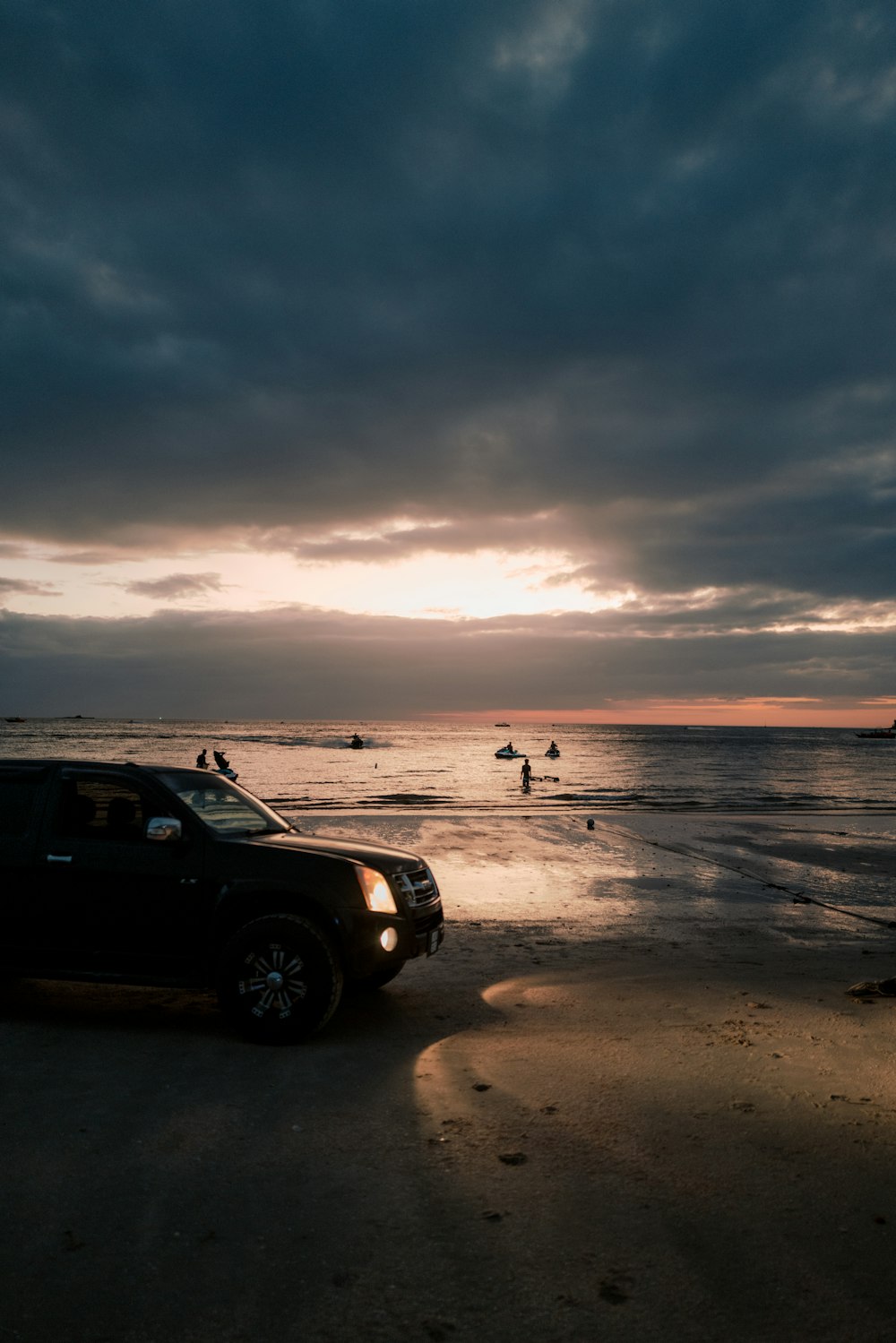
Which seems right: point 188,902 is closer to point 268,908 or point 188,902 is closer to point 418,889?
point 268,908

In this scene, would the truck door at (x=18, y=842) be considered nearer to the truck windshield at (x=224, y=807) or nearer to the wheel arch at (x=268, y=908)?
the truck windshield at (x=224, y=807)

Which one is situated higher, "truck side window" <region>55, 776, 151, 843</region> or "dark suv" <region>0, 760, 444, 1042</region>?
"truck side window" <region>55, 776, 151, 843</region>

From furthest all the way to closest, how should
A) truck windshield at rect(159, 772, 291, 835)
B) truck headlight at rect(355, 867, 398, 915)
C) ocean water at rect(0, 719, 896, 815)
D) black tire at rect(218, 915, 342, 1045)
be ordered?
ocean water at rect(0, 719, 896, 815) < truck windshield at rect(159, 772, 291, 835) < truck headlight at rect(355, 867, 398, 915) < black tire at rect(218, 915, 342, 1045)

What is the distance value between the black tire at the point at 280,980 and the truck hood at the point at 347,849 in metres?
0.59

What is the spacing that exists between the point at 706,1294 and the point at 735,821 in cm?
2733

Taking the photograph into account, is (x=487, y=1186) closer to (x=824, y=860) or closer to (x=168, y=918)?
(x=168, y=918)

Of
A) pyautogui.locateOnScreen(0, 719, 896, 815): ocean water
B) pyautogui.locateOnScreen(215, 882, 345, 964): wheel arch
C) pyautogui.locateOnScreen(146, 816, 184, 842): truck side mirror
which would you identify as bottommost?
pyautogui.locateOnScreen(0, 719, 896, 815): ocean water


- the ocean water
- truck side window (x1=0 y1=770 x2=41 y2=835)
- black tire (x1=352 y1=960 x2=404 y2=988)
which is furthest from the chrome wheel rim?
the ocean water

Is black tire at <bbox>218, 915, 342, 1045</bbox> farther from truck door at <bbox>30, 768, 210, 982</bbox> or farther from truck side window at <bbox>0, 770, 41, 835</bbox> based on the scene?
truck side window at <bbox>0, 770, 41, 835</bbox>

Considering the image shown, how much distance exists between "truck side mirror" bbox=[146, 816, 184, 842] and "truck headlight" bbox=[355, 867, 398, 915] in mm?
1426

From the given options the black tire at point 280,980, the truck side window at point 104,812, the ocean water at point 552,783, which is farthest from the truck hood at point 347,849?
the ocean water at point 552,783

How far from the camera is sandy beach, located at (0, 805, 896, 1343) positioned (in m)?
3.13

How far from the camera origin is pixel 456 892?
14195 millimetres

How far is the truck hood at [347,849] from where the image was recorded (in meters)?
6.65
